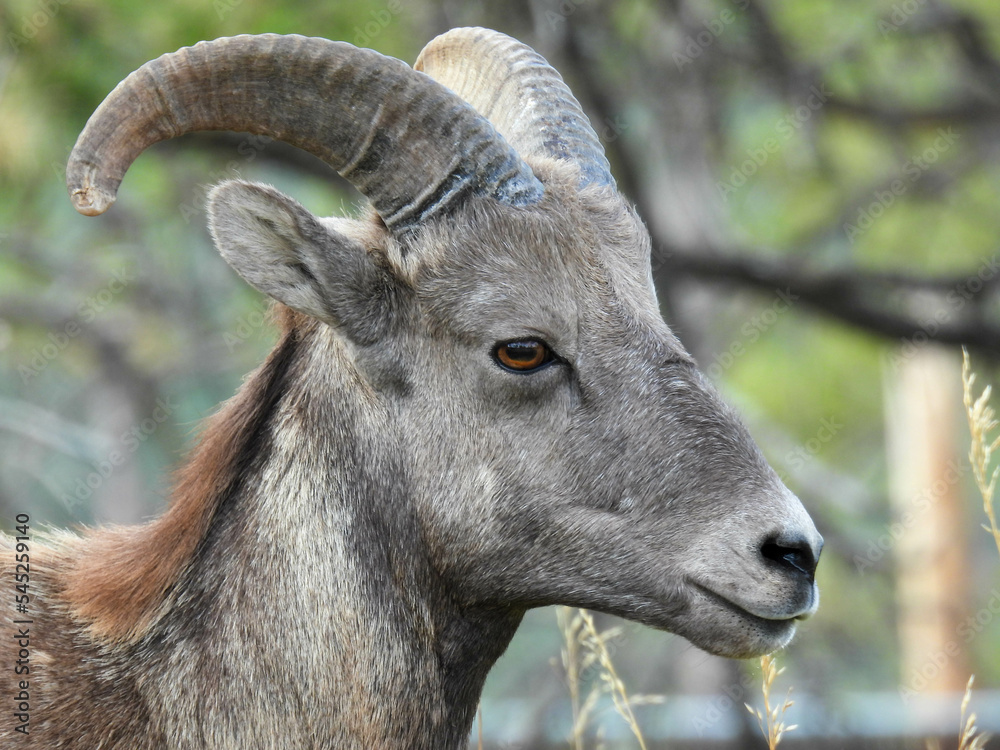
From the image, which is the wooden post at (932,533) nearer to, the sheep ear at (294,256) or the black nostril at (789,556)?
the black nostril at (789,556)

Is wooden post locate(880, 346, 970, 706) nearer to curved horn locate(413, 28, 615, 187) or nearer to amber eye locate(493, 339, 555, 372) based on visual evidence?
curved horn locate(413, 28, 615, 187)

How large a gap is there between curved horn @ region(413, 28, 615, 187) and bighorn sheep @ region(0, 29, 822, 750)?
2.07ft

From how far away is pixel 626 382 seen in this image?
3350 millimetres

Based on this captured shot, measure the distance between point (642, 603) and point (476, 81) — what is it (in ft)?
7.55

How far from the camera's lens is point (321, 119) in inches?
133

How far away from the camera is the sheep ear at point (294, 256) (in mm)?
3352

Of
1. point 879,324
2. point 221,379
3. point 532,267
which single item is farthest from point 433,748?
point 221,379

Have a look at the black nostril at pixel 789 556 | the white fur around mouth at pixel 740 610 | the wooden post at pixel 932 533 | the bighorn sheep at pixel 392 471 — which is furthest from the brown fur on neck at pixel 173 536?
the wooden post at pixel 932 533

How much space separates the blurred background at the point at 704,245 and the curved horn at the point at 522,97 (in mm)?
1496

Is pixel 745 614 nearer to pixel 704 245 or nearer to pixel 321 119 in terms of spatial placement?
pixel 321 119

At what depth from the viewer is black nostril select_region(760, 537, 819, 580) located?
308cm

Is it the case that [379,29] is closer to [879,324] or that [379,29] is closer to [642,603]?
[879,324]

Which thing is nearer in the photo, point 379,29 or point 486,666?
point 486,666

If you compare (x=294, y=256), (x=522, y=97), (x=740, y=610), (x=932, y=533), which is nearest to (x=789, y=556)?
(x=740, y=610)
